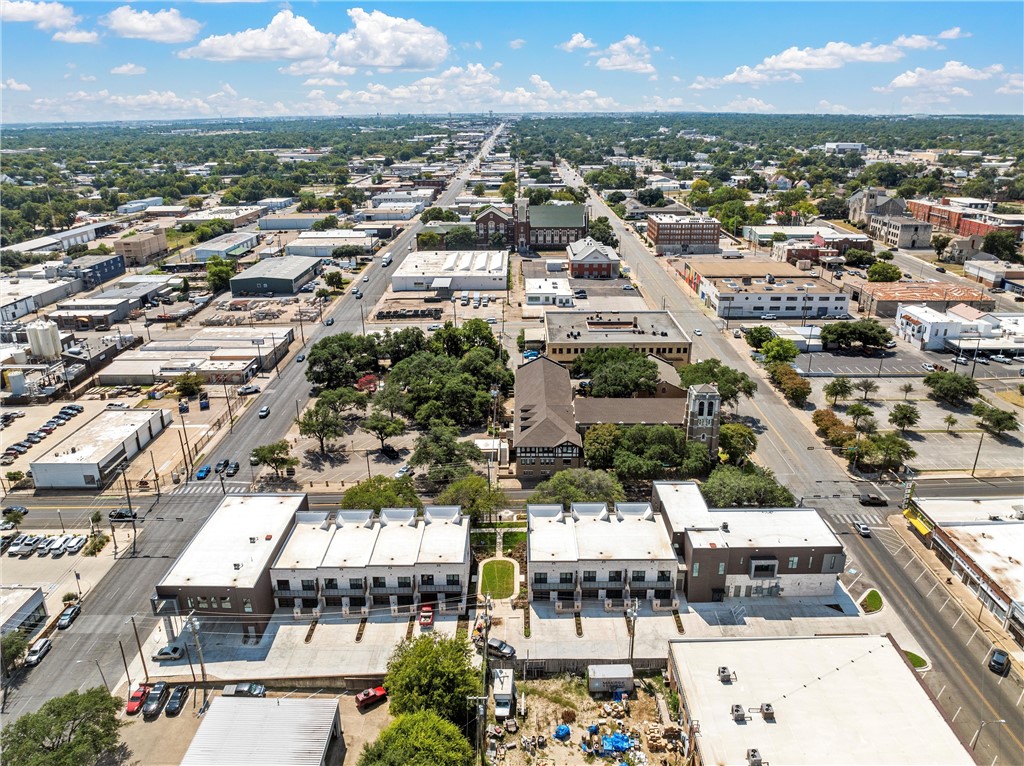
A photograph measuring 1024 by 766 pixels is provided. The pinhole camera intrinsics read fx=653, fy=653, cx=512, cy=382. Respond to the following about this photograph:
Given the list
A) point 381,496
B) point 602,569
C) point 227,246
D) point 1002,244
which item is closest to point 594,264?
point 227,246

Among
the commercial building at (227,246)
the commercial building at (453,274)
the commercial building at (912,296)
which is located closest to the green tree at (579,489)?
the commercial building at (453,274)

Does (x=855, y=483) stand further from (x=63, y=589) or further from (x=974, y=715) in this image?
(x=63, y=589)

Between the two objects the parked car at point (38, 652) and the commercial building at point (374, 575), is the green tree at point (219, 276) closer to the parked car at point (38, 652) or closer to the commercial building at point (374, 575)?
the commercial building at point (374, 575)

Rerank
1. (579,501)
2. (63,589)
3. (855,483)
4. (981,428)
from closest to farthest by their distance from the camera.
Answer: (63,589) → (579,501) → (855,483) → (981,428)

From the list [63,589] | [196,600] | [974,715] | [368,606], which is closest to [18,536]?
[63,589]

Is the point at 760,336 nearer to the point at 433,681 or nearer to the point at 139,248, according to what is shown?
the point at 433,681

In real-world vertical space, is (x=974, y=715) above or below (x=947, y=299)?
below
